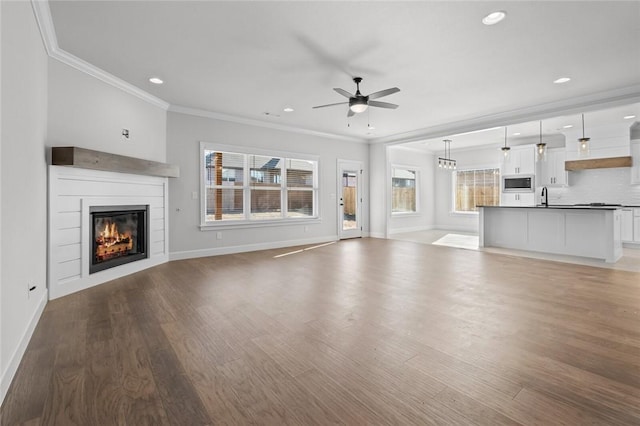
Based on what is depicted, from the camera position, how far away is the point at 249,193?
6539mm

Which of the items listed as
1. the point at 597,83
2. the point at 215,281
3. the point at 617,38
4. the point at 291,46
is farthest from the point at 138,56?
the point at 597,83

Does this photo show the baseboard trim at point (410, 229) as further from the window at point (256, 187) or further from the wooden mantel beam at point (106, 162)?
the wooden mantel beam at point (106, 162)

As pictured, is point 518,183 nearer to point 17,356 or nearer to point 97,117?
point 97,117

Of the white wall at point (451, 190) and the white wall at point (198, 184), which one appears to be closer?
the white wall at point (198, 184)

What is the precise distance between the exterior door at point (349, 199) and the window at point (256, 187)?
0.87m

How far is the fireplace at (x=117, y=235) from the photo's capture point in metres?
4.05

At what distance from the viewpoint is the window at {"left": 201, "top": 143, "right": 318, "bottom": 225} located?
20.0ft

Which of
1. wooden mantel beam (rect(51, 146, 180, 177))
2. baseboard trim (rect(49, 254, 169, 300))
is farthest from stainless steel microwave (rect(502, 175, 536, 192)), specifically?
baseboard trim (rect(49, 254, 169, 300))

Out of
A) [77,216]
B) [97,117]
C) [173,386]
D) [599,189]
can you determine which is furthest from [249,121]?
[599,189]

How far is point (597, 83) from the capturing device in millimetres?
4500

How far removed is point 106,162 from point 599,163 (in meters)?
9.71

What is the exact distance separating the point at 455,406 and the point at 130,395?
70.4 inches

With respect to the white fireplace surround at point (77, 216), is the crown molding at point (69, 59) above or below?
above

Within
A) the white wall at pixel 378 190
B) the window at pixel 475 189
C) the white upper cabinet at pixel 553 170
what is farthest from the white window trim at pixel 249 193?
the white upper cabinet at pixel 553 170
